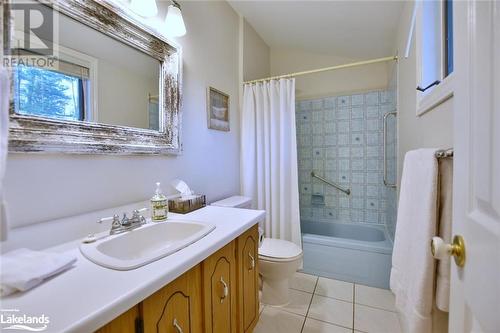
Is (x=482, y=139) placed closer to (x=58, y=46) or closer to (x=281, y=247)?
(x=58, y=46)

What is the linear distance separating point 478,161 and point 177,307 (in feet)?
2.95

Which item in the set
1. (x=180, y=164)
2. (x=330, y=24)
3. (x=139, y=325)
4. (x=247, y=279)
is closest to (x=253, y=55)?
(x=330, y=24)

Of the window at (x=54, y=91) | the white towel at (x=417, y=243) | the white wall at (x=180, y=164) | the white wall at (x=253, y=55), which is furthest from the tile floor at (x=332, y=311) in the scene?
the white wall at (x=253, y=55)

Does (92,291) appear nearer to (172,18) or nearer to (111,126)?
(111,126)

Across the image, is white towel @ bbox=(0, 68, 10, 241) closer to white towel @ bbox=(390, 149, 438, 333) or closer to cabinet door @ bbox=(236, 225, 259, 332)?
cabinet door @ bbox=(236, 225, 259, 332)

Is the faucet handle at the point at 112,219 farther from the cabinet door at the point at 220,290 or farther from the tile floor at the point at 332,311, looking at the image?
the tile floor at the point at 332,311

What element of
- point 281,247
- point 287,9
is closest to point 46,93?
point 281,247

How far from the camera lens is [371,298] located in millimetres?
1819

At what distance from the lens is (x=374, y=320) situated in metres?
1.59

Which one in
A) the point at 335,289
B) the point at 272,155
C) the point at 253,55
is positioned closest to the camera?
the point at 335,289

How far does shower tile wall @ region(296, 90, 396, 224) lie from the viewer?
9.14 ft

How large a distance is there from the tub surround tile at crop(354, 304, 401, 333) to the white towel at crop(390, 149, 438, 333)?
645 mm

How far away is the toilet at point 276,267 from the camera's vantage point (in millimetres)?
1694

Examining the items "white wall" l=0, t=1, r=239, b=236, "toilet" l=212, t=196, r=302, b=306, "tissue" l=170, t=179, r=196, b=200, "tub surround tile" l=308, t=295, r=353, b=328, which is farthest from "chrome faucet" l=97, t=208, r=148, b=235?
"tub surround tile" l=308, t=295, r=353, b=328
